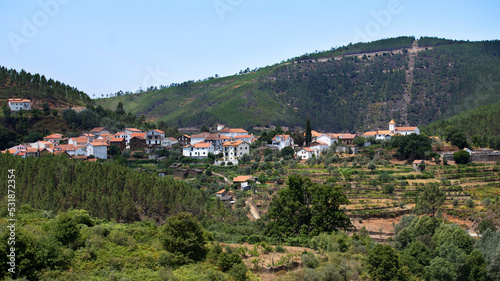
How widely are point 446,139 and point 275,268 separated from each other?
49098mm

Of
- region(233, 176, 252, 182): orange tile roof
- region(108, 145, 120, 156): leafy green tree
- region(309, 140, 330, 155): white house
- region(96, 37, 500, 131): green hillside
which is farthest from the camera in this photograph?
region(96, 37, 500, 131): green hillside

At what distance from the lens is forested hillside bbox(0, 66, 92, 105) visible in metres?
68.0

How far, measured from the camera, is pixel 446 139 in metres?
60.9

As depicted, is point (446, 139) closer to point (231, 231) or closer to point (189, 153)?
point (189, 153)

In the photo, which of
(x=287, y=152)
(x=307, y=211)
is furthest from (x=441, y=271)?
(x=287, y=152)

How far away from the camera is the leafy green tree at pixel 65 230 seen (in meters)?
18.5

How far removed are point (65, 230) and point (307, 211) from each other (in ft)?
52.3

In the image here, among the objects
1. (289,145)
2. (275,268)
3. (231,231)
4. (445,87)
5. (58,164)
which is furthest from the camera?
(445,87)

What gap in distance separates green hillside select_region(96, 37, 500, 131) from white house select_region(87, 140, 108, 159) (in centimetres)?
4840

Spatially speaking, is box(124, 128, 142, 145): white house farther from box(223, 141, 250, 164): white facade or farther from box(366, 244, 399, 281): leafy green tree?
box(366, 244, 399, 281): leafy green tree

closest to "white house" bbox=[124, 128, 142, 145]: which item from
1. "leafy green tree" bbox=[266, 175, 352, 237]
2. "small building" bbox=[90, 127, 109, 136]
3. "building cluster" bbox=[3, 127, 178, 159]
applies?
"building cluster" bbox=[3, 127, 178, 159]

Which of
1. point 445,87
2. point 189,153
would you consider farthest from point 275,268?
point 445,87

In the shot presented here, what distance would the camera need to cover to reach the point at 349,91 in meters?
134

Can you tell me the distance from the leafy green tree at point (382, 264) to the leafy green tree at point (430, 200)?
1817 centimetres
